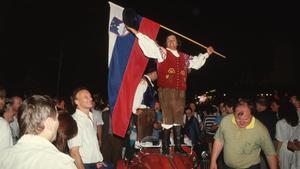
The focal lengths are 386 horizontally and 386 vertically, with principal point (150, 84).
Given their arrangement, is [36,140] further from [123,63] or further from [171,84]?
[123,63]

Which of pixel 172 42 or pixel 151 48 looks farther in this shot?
pixel 172 42

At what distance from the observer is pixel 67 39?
28.8 metres

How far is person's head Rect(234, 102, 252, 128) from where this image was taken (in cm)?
521

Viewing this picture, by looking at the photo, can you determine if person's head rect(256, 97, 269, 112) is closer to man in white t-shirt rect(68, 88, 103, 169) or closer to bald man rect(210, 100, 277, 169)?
bald man rect(210, 100, 277, 169)

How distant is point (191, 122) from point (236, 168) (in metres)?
4.75

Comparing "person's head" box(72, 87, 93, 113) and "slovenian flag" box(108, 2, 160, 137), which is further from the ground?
"slovenian flag" box(108, 2, 160, 137)

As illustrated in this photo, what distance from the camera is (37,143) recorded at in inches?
89.2

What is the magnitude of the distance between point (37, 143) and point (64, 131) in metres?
1.45

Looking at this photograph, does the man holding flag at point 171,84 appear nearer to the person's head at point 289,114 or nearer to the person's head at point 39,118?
the person's head at point 289,114

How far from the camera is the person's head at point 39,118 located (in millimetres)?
2355

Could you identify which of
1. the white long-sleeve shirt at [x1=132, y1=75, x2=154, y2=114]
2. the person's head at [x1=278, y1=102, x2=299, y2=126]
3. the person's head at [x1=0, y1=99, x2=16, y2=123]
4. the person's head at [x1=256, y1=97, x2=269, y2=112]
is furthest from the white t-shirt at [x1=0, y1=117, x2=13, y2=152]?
the person's head at [x1=256, y1=97, x2=269, y2=112]

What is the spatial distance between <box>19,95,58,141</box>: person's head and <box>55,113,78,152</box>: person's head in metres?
1.22

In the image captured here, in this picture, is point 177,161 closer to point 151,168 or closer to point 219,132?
point 151,168

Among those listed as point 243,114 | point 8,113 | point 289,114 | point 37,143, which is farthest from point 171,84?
point 37,143
